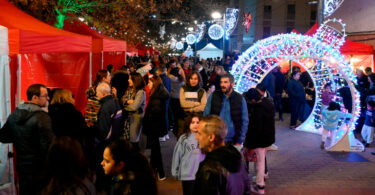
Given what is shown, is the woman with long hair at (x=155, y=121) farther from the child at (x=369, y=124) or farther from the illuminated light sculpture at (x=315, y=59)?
the child at (x=369, y=124)

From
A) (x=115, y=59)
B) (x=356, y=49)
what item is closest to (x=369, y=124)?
(x=356, y=49)

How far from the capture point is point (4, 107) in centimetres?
545

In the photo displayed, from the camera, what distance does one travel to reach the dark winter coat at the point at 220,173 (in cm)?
297

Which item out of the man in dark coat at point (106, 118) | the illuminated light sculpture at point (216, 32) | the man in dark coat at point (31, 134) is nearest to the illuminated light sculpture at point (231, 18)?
the illuminated light sculpture at point (216, 32)

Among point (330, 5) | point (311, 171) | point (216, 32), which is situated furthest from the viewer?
point (216, 32)

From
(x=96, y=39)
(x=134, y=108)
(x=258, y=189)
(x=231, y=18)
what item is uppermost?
(x=231, y=18)

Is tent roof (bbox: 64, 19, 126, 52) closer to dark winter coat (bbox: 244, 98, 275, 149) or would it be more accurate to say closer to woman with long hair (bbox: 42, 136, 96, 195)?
dark winter coat (bbox: 244, 98, 275, 149)

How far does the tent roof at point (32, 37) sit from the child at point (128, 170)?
3.63 meters

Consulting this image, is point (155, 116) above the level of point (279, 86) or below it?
below

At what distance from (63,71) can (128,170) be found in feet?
29.5

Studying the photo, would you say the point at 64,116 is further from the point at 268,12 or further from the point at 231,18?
the point at 268,12

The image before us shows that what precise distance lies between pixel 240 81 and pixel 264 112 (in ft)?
15.6

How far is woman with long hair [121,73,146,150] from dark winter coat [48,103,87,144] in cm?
161

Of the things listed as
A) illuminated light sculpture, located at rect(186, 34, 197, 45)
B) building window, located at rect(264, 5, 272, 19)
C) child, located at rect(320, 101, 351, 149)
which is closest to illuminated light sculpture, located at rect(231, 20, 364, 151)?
child, located at rect(320, 101, 351, 149)
